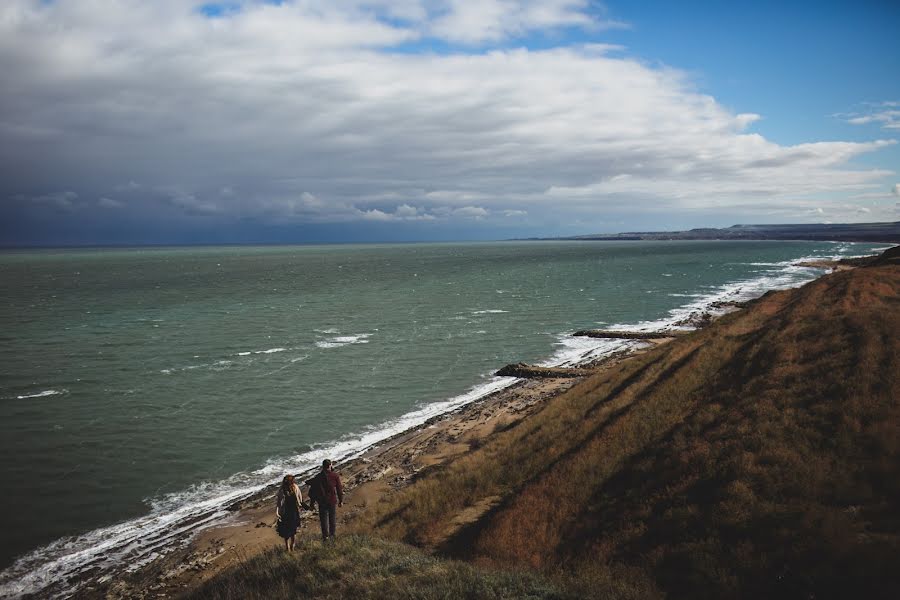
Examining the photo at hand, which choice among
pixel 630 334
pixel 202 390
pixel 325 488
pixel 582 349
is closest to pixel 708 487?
pixel 325 488

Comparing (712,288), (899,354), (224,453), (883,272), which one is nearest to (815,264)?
(712,288)

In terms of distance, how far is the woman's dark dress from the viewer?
14617mm

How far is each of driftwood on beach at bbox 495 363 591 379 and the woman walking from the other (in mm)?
27516

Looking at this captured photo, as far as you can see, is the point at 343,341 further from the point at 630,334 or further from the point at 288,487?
the point at 288,487

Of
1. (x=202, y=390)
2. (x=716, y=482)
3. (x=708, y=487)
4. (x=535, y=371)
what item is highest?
(x=716, y=482)

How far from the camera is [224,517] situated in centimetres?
2067

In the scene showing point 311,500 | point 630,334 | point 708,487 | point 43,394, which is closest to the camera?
point 708,487

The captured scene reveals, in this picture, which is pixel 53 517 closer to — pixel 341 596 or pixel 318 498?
pixel 318 498

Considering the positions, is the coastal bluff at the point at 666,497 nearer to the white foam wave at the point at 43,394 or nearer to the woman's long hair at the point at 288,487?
the woman's long hair at the point at 288,487

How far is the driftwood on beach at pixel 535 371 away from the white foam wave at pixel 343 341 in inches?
714

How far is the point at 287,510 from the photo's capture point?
1470 centimetres

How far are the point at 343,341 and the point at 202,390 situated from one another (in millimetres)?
18590

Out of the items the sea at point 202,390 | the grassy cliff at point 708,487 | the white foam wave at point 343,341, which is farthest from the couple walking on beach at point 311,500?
the white foam wave at point 343,341

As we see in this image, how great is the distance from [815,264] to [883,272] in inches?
4962
